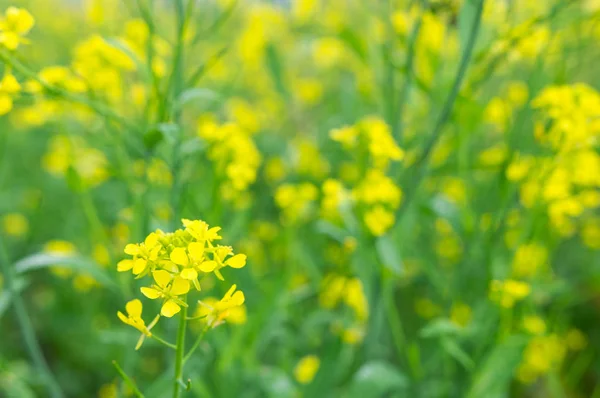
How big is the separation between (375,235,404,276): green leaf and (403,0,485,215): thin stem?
8cm

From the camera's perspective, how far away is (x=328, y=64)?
241cm

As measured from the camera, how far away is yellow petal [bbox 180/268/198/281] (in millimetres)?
604

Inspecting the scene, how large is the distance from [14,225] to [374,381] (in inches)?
58.3

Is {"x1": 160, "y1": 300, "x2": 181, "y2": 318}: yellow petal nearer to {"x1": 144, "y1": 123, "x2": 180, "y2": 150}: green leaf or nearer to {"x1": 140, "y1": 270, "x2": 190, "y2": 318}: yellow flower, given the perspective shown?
{"x1": 140, "y1": 270, "x2": 190, "y2": 318}: yellow flower

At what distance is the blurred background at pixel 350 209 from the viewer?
115 centimetres

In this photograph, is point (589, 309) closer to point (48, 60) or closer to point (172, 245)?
point (172, 245)

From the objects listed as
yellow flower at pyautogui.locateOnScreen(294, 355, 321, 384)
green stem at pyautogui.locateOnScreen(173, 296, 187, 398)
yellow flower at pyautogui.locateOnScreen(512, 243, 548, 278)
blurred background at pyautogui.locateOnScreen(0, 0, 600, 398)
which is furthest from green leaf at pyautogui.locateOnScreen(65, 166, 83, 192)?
yellow flower at pyautogui.locateOnScreen(512, 243, 548, 278)

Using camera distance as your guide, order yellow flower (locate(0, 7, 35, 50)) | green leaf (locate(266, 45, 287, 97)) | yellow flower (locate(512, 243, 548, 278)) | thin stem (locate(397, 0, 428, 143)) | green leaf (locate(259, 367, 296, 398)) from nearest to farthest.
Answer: yellow flower (locate(0, 7, 35, 50)) → thin stem (locate(397, 0, 428, 143)) → green leaf (locate(259, 367, 296, 398)) → yellow flower (locate(512, 243, 548, 278)) → green leaf (locate(266, 45, 287, 97))

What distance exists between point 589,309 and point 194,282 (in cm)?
184

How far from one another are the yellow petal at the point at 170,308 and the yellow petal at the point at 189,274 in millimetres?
31

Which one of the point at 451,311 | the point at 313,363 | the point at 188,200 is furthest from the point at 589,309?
the point at 188,200

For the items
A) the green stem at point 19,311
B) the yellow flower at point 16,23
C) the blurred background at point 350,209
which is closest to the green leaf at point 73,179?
the blurred background at point 350,209

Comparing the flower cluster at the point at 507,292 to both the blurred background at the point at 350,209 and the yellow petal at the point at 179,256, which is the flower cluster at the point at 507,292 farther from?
the yellow petal at the point at 179,256

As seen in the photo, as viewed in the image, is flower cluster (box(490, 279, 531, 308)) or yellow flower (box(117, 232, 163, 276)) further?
flower cluster (box(490, 279, 531, 308))
